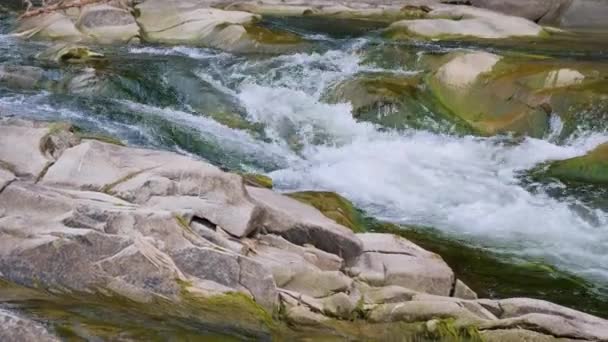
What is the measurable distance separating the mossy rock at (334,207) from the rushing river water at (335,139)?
2.38 ft

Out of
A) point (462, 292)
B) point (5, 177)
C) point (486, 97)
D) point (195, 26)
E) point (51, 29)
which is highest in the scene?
point (5, 177)

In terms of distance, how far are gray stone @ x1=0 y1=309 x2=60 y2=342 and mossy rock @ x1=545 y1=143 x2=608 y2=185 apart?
716cm

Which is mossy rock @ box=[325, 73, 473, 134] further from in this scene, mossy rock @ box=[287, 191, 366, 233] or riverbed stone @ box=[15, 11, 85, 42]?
riverbed stone @ box=[15, 11, 85, 42]

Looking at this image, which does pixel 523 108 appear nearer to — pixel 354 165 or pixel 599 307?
pixel 354 165

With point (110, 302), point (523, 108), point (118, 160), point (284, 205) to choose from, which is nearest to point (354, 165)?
point (523, 108)

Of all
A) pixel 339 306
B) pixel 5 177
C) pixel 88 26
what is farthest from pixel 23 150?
pixel 88 26

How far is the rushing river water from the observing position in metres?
8.22

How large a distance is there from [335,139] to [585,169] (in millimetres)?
3530

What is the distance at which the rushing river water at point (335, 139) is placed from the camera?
27.0 feet

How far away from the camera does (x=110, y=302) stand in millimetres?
4727

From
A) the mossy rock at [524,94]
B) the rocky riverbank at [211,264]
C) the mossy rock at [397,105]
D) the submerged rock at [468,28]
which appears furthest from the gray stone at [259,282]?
the submerged rock at [468,28]

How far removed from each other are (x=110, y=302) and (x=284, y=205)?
1.79 m

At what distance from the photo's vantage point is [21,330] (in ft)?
13.3

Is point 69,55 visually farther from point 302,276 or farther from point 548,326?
point 548,326
